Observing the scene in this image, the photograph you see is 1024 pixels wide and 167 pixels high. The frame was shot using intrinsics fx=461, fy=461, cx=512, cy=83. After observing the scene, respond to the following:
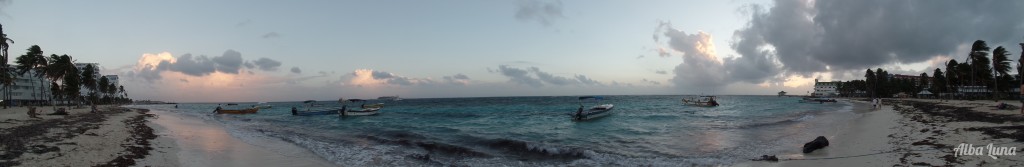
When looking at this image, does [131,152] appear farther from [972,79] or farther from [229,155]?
[972,79]

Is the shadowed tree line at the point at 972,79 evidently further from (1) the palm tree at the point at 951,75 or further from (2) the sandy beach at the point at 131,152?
(2) the sandy beach at the point at 131,152

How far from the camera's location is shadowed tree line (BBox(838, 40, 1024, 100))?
64.7 m

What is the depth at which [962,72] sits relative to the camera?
78.4 metres

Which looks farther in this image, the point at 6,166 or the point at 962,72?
the point at 962,72

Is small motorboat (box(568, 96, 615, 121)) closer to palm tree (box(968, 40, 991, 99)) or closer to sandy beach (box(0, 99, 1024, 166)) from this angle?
sandy beach (box(0, 99, 1024, 166))

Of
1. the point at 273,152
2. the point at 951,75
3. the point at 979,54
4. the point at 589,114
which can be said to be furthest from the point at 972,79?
the point at 273,152

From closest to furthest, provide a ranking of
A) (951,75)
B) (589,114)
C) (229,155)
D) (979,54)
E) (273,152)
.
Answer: (229,155), (273,152), (589,114), (979,54), (951,75)

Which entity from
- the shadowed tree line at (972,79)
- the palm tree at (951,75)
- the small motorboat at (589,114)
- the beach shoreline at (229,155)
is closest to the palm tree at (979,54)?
the shadowed tree line at (972,79)

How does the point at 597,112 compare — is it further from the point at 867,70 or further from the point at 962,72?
the point at 867,70

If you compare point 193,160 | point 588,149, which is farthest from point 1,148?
point 588,149

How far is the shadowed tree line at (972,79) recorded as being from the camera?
64.7 metres

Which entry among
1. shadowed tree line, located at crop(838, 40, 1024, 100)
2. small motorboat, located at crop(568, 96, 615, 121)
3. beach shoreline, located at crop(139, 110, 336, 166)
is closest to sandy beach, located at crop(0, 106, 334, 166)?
beach shoreline, located at crop(139, 110, 336, 166)

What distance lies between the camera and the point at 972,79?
68.2 meters

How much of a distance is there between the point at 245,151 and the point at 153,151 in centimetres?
311
